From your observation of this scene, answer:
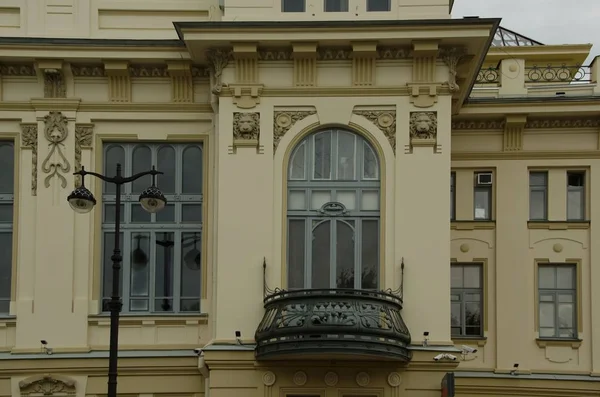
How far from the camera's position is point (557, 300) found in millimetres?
29078

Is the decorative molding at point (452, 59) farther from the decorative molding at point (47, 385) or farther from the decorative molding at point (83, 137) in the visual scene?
the decorative molding at point (47, 385)

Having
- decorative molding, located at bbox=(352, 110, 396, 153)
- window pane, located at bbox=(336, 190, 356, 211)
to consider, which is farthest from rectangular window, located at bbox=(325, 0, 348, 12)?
window pane, located at bbox=(336, 190, 356, 211)

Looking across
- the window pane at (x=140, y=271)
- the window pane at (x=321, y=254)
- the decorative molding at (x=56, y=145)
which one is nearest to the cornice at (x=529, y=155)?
the window pane at (x=321, y=254)

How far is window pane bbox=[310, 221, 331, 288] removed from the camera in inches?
987

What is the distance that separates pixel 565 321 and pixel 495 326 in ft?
5.65

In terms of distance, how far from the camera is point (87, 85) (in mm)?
26844

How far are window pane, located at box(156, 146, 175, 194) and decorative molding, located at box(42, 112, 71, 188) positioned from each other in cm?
206

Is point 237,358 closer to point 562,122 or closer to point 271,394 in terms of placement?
point 271,394

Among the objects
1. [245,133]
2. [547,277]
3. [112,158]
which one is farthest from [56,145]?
[547,277]

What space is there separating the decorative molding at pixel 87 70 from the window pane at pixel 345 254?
6.48 m

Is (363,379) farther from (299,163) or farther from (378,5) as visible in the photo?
(378,5)

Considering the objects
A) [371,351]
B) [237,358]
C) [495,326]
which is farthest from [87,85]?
[495,326]

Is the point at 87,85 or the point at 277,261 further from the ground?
the point at 87,85

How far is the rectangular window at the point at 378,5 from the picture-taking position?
84.8 feet
